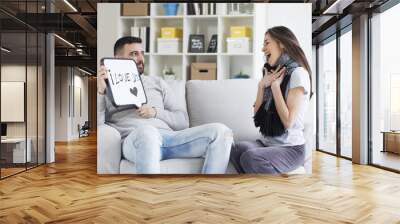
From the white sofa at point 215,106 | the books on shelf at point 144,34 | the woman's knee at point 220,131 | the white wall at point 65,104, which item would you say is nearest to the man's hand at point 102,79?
the white sofa at point 215,106

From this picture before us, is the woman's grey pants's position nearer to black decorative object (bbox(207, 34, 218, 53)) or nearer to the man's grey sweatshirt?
the man's grey sweatshirt

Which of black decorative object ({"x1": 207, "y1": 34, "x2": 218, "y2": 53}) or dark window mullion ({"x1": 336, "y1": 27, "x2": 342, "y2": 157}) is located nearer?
black decorative object ({"x1": 207, "y1": 34, "x2": 218, "y2": 53})

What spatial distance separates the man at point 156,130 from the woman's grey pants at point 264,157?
18 centimetres

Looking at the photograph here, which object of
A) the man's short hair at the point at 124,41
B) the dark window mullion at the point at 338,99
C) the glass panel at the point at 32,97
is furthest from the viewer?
the dark window mullion at the point at 338,99

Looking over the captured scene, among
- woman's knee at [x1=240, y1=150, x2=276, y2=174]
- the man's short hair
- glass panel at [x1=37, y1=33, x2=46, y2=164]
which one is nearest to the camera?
woman's knee at [x1=240, y1=150, x2=276, y2=174]

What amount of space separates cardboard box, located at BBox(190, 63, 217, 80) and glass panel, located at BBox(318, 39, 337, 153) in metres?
4.48

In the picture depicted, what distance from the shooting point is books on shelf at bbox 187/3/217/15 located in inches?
236

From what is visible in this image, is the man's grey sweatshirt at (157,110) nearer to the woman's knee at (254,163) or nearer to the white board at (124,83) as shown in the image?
the white board at (124,83)

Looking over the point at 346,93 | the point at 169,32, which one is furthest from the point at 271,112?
the point at 346,93

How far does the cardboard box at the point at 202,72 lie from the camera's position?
594 centimetres

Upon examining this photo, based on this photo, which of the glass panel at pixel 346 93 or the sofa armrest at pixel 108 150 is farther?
the glass panel at pixel 346 93

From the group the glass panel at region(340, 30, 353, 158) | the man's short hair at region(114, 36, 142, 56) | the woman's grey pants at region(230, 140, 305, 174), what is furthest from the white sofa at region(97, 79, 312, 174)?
the glass panel at region(340, 30, 353, 158)

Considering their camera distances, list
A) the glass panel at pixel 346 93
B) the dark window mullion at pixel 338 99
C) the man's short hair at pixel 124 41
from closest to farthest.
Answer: the man's short hair at pixel 124 41, the glass panel at pixel 346 93, the dark window mullion at pixel 338 99

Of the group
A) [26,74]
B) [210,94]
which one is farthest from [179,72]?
[26,74]
